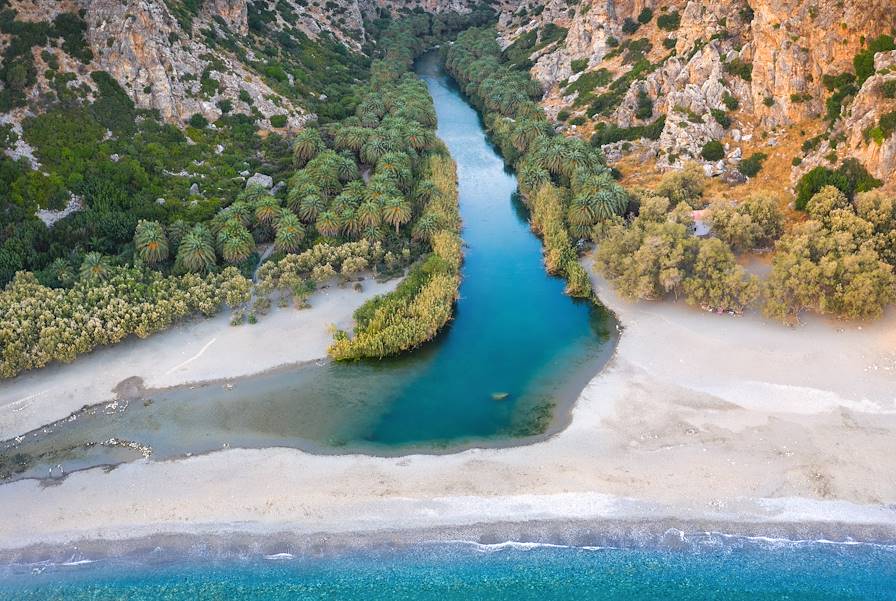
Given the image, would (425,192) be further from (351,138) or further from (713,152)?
(713,152)

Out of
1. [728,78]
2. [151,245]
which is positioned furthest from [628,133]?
[151,245]

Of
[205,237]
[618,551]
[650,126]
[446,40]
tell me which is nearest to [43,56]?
[205,237]

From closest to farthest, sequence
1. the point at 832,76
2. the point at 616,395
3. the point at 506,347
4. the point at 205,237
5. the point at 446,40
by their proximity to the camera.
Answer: the point at 616,395 < the point at 506,347 < the point at 205,237 < the point at 832,76 < the point at 446,40

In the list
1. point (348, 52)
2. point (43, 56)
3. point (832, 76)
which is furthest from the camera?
point (348, 52)

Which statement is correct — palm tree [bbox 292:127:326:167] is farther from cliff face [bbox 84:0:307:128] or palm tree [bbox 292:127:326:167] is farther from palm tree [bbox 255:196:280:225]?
palm tree [bbox 255:196:280:225]

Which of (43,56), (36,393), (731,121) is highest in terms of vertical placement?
(43,56)

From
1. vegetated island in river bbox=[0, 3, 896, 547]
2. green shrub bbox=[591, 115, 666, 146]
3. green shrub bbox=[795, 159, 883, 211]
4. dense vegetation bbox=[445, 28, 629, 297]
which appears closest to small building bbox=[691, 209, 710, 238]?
vegetated island in river bbox=[0, 3, 896, 547]

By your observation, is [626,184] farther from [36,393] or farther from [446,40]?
[446,40]
